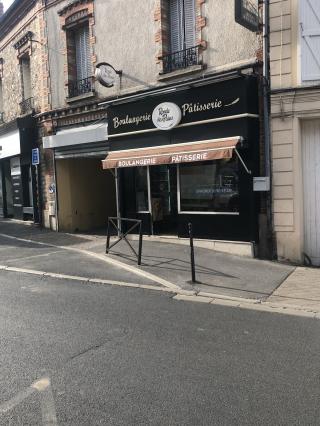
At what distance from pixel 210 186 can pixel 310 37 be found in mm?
3691

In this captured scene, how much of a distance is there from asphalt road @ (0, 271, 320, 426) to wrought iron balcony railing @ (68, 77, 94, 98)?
327 inches

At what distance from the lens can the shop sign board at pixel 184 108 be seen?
378 inches

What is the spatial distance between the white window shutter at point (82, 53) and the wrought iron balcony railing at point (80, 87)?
0.20 meters

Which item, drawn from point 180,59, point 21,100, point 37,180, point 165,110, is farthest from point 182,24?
point 21,100

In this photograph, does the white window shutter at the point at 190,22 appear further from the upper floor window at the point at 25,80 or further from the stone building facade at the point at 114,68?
the upper floor window at the point at 25,80

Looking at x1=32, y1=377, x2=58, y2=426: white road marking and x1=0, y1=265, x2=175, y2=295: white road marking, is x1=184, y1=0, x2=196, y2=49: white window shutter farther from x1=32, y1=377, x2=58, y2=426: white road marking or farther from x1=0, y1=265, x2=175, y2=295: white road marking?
x1=32, y1=377, x2=58, y2=426: white road marking

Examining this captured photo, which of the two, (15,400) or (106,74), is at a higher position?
(106,74)

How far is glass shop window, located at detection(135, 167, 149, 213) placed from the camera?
12.2 meters

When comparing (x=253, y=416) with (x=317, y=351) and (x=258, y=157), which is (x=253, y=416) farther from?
(x=258, y=157)

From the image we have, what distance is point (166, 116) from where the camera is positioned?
1085 centimetres

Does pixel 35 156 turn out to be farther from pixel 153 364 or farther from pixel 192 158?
pixel 153 364

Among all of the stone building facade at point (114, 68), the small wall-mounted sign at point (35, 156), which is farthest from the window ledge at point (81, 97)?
the small wall-mounted sign at point (35, 156)

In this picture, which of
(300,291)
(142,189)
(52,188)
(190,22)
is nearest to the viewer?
(300,291)

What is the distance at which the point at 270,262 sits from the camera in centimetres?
932
